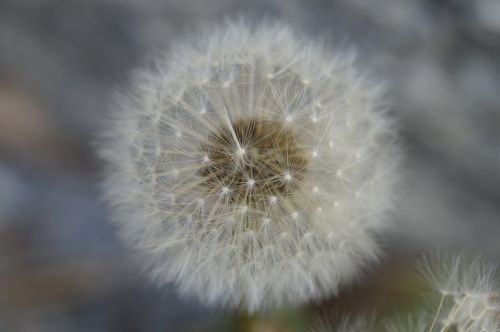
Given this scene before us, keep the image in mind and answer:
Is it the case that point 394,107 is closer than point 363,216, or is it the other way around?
point 363,216

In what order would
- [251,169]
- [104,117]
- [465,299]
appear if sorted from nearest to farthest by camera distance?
[251,169] → [465,299] → [104,117]

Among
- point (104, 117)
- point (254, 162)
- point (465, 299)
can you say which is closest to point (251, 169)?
point (254, 162)

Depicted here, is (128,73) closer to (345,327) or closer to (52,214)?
(52,214)

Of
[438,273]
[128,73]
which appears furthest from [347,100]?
[128,73]

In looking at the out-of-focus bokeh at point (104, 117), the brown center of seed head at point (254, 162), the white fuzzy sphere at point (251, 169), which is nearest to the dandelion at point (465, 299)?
the white fuzzy sphere at point (251, 169)

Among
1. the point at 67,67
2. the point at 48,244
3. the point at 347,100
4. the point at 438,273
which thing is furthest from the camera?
the point at 67,67

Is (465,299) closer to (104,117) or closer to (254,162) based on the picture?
(254,162)
